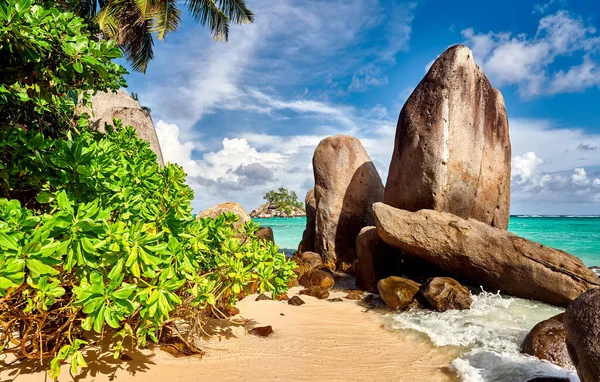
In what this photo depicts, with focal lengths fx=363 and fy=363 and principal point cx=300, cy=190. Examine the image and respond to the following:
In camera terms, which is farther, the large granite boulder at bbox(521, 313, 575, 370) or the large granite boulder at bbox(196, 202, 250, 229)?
the large granite boulder at bbox(196, 202, 250, 229)

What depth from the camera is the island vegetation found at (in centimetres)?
189

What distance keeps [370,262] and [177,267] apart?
18.8 ft

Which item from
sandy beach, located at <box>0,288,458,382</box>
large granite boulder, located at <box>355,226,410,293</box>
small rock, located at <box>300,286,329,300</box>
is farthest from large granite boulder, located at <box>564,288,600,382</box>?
large granite boulder, located at <box>355,226,410,293</box>

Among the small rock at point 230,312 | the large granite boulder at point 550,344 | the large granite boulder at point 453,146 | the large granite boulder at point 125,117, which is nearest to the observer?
the large granite boulder at point 550,344

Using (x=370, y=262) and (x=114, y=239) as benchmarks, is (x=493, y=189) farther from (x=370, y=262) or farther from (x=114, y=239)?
(x=114, y=239)

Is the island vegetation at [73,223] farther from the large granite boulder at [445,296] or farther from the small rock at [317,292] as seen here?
the small rock at [317,292]

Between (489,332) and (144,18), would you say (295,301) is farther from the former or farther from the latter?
(144,18)

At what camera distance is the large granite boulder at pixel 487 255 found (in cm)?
623

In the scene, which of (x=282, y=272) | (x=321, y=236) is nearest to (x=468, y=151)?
(x=321, y=236)

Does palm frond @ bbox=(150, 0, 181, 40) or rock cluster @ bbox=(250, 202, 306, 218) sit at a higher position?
palm frond @ bbox=(150, 0, 181, 40)

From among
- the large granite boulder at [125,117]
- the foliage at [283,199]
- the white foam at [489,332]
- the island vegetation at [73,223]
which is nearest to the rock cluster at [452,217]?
the white foam at [489,332]

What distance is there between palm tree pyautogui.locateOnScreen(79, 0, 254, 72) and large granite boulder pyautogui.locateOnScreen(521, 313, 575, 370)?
46.0 ft

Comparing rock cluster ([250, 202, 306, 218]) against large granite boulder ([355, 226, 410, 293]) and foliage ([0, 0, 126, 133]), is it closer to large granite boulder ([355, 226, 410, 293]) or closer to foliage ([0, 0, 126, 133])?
large granite boulder ([355, 226, 410, 293])

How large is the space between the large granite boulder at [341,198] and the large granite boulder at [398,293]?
3.67 meters
